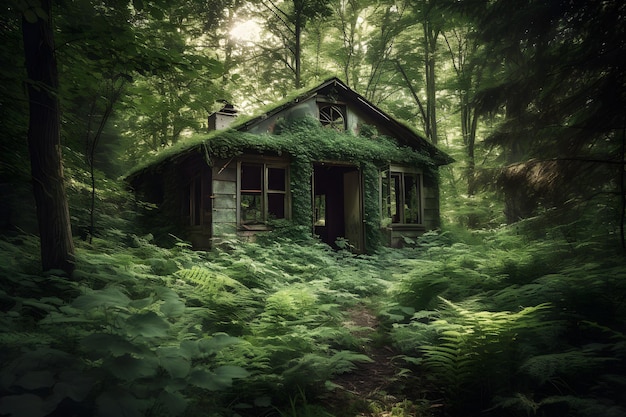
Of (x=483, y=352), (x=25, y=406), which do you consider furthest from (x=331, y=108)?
(x=25, y=406)

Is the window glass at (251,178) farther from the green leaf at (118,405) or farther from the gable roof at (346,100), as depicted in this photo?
the green leaf at (118,405)

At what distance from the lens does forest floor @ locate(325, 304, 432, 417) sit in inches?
118

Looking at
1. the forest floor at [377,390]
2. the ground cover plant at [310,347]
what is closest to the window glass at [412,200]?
the ground cover plant at [310,347]

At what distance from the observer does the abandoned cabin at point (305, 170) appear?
10711mm

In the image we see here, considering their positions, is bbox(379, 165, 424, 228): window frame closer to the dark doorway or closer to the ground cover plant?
the dark doorway

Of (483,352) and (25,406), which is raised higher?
(25,406)

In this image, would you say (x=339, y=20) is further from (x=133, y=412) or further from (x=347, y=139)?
(x=133, y=412)

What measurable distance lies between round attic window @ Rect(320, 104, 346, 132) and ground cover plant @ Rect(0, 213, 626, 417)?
8188mm

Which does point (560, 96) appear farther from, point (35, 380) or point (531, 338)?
point (35, 380)

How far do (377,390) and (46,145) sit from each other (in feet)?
14.1

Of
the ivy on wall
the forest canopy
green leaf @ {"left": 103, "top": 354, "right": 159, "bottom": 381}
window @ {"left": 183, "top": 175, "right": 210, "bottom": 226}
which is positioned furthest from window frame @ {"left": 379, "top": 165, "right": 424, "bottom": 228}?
green leaf @ {"left": 103, "top": 354, "right": 159, "bottom": 381}

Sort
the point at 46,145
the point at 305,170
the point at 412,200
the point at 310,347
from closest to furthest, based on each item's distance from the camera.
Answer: the point at 310,347, the point at 46,145, the point at 305,170, the point at 412,200

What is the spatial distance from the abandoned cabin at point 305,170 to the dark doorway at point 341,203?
0.05m

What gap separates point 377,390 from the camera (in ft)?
11.1
